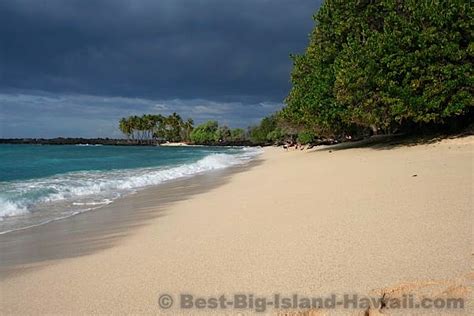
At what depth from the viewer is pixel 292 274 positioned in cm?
320

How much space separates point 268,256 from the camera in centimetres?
372

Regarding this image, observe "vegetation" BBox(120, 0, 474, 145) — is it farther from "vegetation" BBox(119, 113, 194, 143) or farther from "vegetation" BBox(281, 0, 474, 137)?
"vegetation" BBox(119, 113, 194, 143)

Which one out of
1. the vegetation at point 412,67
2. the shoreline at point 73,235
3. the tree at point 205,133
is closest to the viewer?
the shoreline at point 73,235

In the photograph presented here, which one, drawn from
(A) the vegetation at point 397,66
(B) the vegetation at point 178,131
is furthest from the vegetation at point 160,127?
(A) the vegetation at point 397,66

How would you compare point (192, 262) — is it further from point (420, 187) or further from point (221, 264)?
point (420, 187)

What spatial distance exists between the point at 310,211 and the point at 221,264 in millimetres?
2445

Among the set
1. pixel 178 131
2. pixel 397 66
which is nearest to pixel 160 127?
pixel 178 131
